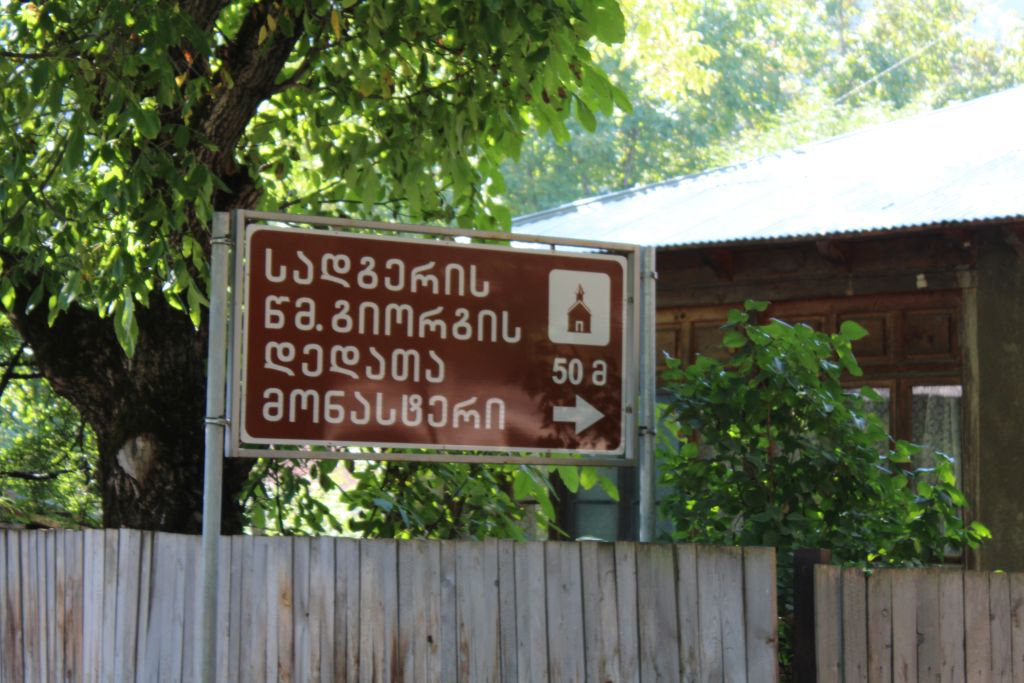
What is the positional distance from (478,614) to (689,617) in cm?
69

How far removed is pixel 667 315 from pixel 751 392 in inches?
296

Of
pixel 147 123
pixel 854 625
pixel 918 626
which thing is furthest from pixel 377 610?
pixel 147 123

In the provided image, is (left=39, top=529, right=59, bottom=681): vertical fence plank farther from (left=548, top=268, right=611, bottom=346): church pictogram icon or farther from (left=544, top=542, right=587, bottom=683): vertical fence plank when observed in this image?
(left=548, top=268, right=611, bottom=346): church pictogram icon

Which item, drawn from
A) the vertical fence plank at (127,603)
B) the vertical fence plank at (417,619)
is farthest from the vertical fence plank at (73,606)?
the vertical fence plank at (417,619)

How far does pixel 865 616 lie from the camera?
4.43 metres

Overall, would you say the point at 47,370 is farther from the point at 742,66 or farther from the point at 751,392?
the point at 742,66

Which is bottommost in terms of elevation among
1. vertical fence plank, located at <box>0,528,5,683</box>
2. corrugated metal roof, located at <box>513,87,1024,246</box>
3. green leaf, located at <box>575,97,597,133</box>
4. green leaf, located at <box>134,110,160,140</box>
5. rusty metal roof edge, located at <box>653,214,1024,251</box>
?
vertical fence plank, located at <box>0,528,5,683</box>

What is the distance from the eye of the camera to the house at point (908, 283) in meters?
10.8

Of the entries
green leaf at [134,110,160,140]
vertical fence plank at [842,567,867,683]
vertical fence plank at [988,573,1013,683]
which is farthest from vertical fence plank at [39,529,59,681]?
vertical fence plank at [988,573,1013,683]

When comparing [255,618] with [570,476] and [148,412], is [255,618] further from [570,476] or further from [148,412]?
[148,412]

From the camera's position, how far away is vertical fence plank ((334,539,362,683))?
4.46m

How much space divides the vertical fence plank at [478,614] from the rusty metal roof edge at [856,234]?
5.19 metres

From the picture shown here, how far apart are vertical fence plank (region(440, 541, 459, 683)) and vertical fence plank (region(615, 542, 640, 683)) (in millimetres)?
532

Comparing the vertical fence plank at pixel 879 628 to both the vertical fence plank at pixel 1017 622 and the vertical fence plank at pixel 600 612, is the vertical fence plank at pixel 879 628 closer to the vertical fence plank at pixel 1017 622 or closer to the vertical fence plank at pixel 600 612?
the vertical fence plank at pixel 1017 622
